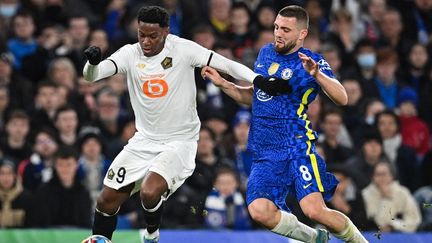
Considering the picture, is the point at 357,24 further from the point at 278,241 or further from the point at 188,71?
the point at 188,71

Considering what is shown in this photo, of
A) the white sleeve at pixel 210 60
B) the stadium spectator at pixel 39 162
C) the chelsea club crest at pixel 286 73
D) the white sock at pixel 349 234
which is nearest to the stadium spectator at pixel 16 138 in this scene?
the stadium spectator at pixel 39 162

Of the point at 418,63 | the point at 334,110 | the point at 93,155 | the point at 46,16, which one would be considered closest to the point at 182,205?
the point at 93,155

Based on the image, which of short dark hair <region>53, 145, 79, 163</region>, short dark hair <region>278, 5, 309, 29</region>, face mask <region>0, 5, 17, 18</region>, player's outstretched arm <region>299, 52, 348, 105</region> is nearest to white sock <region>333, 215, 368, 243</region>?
player's outstretched arm <region>299, 52, 348, 105</region>

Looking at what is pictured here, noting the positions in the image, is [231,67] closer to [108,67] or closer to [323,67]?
[323,67]

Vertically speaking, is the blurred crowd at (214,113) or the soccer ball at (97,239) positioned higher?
the blurred crowd at (214,113)

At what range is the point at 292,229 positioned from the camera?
11141 mm

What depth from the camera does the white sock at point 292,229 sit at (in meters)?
11.1

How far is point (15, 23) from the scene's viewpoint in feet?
52.9

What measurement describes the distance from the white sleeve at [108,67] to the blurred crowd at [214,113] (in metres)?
2.73

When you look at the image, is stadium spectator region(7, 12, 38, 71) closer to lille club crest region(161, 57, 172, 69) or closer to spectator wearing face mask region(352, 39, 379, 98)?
spectator wearing face mask region(352, 39, 379, 98)

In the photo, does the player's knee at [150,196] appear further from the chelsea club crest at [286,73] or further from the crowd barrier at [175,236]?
the crowd barrier at [175,236]

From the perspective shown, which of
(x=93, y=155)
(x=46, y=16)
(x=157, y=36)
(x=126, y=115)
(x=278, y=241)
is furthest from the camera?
(x=46, y=16)

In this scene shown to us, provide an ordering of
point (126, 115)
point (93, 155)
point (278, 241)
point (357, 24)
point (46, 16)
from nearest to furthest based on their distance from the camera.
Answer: point (278, 241)
point (93, 155)
point (126, 115)
point (46, 16)
point (357, 24)

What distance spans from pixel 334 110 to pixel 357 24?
318 centimetres
